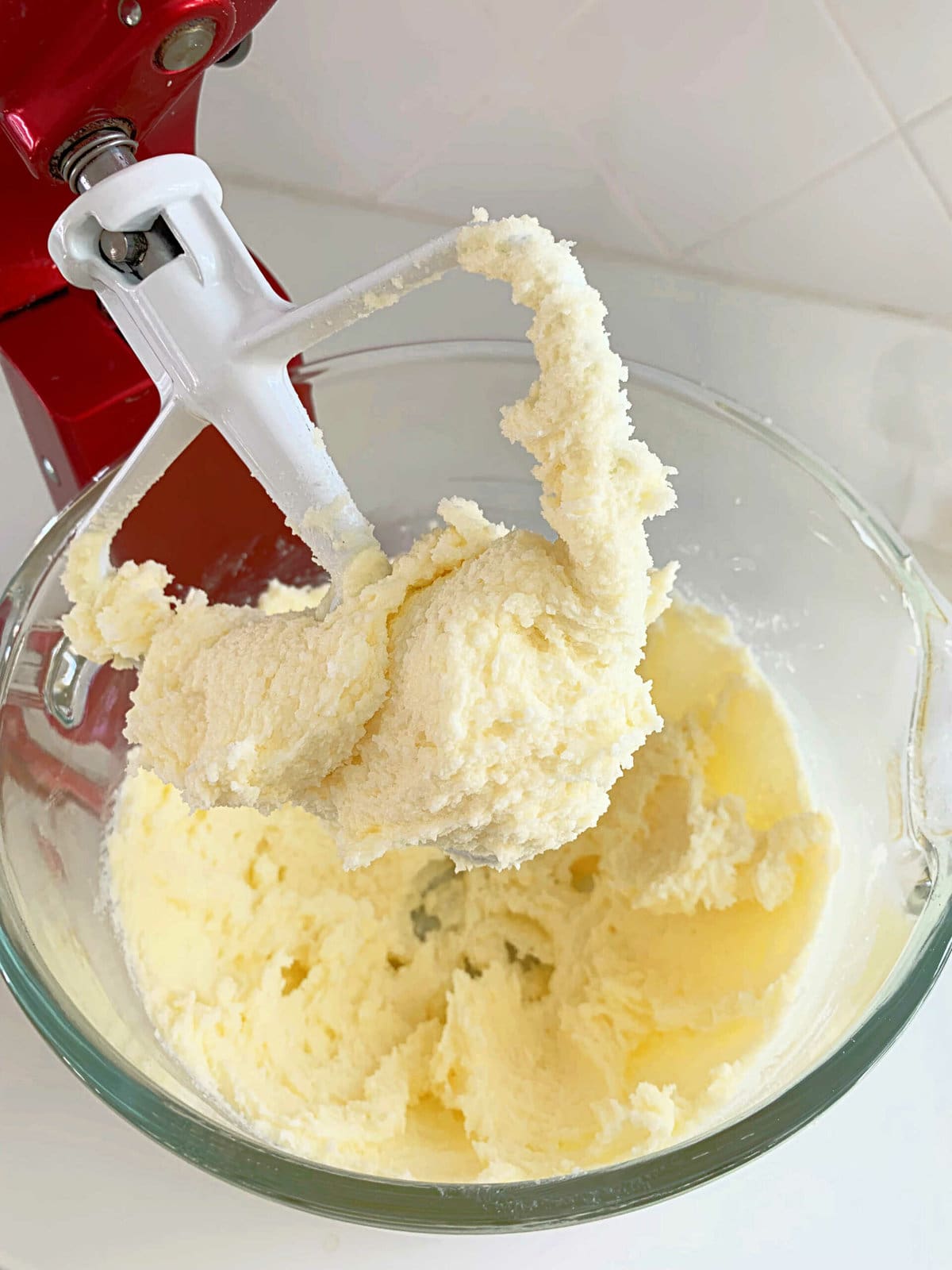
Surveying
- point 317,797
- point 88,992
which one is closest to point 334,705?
point 317,797

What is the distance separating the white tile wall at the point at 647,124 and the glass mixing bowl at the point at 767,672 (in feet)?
0.85

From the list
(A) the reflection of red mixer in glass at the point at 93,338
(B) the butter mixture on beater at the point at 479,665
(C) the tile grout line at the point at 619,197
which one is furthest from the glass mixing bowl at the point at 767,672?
(C) the tile grout line at the point at 619,197

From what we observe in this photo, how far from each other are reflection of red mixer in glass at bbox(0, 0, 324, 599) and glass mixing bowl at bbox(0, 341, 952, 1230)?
0.05 metres

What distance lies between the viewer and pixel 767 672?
79 centimetres

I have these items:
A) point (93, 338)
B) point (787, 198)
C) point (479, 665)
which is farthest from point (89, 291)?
point (787, 198)

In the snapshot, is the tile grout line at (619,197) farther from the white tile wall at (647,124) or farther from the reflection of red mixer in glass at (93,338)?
the reflection of red mixer in glass at (93,338)

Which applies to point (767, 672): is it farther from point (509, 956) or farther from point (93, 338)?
point (93, 338)

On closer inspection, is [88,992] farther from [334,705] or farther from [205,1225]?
[334,705]

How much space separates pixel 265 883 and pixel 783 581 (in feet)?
1.36

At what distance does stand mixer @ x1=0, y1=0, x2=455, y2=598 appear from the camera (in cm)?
46

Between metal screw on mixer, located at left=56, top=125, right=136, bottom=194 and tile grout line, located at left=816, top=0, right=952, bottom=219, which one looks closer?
metal screw on mixer, located at left=56, top=125, right=136, bottom=194

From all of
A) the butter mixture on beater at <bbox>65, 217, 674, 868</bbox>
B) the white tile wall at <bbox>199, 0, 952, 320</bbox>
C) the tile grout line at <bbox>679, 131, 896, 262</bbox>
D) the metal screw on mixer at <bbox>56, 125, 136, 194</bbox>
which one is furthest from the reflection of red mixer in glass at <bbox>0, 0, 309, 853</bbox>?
the tile grout line at <bbox>679, 131, 896, 262</bbox>

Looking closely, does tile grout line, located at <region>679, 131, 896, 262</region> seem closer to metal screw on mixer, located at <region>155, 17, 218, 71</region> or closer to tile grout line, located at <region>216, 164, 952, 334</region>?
tile grout line, located at <region>216, 164, 952, 334</region>

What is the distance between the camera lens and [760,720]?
760mm
